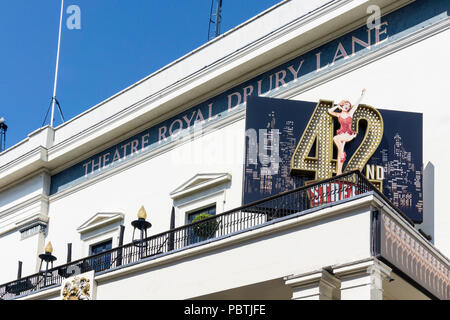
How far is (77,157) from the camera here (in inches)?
1127

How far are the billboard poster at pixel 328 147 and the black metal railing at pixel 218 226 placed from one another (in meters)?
1.10

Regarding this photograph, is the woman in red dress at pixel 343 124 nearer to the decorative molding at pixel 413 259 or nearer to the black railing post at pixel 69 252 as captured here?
the decorative molding at pixel 413 259

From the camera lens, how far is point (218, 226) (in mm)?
19906

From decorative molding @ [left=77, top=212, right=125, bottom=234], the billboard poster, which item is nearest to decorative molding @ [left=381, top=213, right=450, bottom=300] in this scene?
the billboard poster

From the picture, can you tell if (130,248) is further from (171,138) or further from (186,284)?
(171,138)

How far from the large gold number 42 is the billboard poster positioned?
0.9 inches

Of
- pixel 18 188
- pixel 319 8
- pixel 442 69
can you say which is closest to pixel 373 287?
pixel 442 69

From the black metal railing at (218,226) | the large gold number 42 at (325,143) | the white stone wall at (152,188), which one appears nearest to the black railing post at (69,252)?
the white stone wall at (152,188)

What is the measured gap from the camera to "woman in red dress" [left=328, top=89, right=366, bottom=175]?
21136 millimetres

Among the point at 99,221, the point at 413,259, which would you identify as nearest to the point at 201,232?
the point at 413,259

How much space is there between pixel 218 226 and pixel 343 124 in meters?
3.88

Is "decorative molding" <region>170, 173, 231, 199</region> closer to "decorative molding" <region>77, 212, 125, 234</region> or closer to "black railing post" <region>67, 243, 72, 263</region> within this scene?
"decorative molding" <region>77, 212, 125, 234</region>

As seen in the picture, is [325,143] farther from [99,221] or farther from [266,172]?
[99,221]

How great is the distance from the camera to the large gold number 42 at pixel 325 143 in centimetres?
2094
